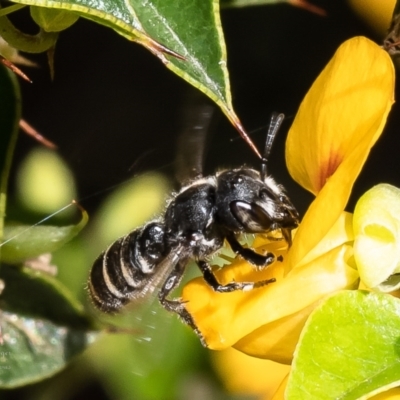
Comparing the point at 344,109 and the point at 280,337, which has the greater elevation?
the point at 344,109

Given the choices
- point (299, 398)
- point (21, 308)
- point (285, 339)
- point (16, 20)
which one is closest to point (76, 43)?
point (16, 20)

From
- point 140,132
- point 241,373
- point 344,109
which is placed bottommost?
point 241,373

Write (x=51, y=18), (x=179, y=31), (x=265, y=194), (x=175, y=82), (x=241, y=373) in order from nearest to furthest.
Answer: (x=179, y=31)
(x=51, y=18)
(x=265, y=194)
(x=241, y=373)
(x=175, y=82)

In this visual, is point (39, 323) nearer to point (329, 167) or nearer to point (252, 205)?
point (252, 205)

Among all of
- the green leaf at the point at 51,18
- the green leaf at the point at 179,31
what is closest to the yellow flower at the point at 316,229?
the green leaf at the point at 179,31

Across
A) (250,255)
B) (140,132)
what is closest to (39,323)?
(250,255)

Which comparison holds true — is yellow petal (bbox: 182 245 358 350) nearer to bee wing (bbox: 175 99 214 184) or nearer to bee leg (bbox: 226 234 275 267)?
bee leg (bbox: 226 234 275 267)

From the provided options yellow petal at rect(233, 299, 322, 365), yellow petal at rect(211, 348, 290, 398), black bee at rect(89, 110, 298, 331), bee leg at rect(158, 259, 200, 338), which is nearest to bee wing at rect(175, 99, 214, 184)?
black bee at rect(89, 110, 298, 331)
